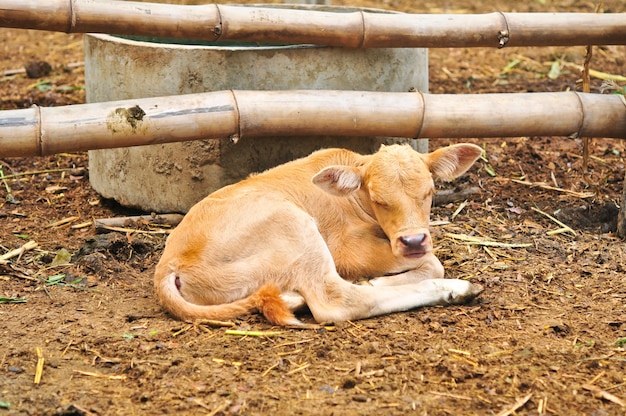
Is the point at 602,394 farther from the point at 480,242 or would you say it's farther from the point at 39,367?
the point at 39,367

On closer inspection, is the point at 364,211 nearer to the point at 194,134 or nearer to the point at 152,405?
the point at 194,134

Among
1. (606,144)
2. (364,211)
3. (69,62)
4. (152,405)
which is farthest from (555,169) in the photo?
(69,62)

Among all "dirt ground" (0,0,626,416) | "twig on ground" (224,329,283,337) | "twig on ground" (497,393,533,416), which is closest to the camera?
"twig on ground" (497,393,533,416)

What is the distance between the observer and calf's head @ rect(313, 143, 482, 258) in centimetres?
572

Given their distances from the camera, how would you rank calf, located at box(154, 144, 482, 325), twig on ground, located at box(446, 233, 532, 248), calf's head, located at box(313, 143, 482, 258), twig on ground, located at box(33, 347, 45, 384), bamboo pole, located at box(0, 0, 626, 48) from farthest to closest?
twig on ground, located at box(446, 233, 532, 248) → bamboo pole, located at box(0, 0, 626, 48) → calf's head, located at box(313, 143, 482, 258) → calf, located at box(154, 144, 482, 325) → twig on ground, located at box(33, 347, 45, 384)

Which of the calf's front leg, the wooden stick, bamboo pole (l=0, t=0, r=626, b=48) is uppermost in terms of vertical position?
bamboo pole (l=0, t=0, r=626, b=48)

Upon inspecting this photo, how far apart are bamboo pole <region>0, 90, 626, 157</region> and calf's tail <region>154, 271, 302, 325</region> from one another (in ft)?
4.60

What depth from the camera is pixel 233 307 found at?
548cm

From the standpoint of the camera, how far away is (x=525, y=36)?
7.29 metres

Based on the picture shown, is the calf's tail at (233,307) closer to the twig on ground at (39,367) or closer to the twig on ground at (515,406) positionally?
the twig on ground at (39,367)

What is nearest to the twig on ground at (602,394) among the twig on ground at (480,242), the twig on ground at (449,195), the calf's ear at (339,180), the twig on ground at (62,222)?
the calf's ear at (339,180)

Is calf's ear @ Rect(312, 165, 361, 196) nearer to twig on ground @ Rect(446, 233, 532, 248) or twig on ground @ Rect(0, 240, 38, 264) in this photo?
twig on ground @ Rect(446, 233, 532, 248)

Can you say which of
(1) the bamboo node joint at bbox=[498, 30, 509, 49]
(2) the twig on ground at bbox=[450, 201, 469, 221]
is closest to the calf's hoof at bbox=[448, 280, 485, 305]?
(2) the twig on ground at bbox=[450, 201, 469, 221]

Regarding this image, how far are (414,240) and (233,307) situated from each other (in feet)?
3.91
